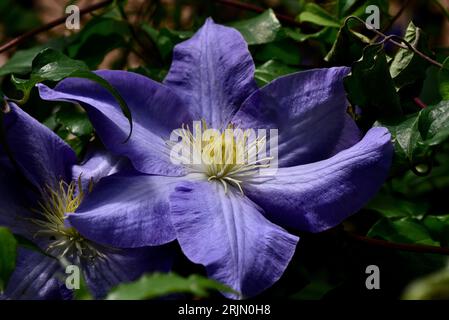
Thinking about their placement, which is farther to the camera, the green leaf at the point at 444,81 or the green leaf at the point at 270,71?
the green leaf at the point at 270,71

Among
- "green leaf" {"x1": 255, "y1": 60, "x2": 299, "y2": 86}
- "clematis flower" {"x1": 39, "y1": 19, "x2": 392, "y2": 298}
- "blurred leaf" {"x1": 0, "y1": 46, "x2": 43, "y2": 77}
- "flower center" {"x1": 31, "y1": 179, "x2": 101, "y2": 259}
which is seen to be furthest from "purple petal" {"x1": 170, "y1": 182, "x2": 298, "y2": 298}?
"blurred leaf" {"x1": 0, "y1": 46, "x2": 43, "y2": 77}

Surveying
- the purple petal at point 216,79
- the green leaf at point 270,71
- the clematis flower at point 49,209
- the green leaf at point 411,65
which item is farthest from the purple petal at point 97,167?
the green leaf at point 411,65

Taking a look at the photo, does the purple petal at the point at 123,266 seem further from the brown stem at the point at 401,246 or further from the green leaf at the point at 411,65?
the green leaf at the point at 411,65

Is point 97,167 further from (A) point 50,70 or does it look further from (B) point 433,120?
(B) point 433,120

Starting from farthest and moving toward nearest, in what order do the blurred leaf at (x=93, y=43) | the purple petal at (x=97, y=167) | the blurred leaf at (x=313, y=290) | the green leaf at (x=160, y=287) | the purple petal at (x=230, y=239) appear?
the blurred leaf at (x=93, y=43) → the blurred leaf at (x=313, y=290) → the purple petal at (x=97, y=167) → the purple petal at (x=230, y=239) → the green leaf at (x=160, y=287)

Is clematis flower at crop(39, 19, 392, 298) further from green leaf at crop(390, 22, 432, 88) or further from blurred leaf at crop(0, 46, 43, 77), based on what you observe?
blurred leaf at crop(0, 46, 43, 77)

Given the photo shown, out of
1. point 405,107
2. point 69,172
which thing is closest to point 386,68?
point 405,107

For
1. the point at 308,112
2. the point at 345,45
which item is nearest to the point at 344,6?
the point at 345,45
